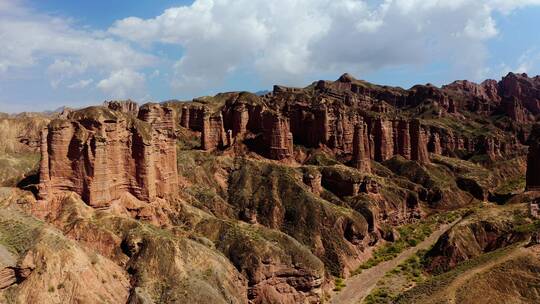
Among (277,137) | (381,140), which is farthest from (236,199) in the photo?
(381,140)

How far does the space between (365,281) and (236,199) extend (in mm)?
29891

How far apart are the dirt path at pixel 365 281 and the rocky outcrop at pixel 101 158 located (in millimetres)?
34379

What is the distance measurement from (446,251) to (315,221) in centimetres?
2449

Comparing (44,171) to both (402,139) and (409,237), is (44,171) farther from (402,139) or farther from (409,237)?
(402,139)

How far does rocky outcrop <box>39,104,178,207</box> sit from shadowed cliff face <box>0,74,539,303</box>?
7.2 inches

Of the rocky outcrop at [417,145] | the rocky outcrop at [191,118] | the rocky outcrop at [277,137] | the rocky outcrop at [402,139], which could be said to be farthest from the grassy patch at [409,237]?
the rocky outcrop at [191,118]

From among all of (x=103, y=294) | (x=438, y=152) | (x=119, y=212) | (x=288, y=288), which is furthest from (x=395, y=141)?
(x=103, y=294)

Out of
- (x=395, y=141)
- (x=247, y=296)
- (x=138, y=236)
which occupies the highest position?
(x=395, y=141)

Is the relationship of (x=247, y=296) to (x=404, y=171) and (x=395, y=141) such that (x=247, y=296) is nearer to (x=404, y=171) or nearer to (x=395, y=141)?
(x=404, y=171)

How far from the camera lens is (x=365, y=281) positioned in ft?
283

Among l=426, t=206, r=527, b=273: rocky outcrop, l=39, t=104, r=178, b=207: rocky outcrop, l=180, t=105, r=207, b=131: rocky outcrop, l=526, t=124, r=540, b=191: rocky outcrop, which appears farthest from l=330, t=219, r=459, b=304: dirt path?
l=180, t=105, r=207, b=131: rocky outcrop

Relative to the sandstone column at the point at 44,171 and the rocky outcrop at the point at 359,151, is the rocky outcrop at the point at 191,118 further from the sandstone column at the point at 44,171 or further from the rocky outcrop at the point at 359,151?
the sandstone column at the point at 44,171

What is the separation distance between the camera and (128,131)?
75125 millimetres

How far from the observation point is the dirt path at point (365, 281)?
7862cm
